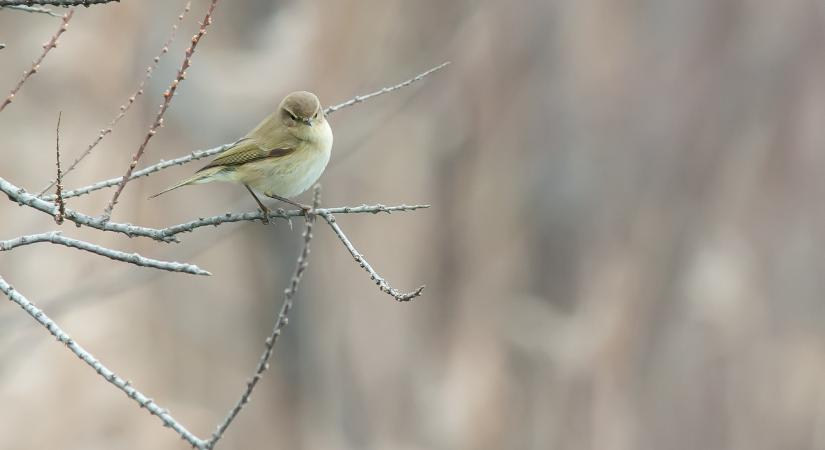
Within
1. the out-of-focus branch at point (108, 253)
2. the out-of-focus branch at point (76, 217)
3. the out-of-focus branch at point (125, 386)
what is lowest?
the out-of-focus branch at point (125, 386)

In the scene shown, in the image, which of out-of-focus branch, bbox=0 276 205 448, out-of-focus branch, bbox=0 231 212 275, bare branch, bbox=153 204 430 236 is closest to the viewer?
out-of-focus branch, bbox=0 276 205 448

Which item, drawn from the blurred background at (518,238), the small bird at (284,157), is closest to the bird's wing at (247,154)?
the small bird at (284,157)

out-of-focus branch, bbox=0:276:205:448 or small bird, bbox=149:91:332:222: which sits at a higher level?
small bird, bbox=149:91:332:222

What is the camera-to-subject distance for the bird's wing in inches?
155

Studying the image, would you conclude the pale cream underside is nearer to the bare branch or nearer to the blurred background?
the bare branch

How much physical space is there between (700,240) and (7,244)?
1070 cm

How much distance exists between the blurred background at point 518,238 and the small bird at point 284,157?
653 centimetres

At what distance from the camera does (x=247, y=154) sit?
3953mm

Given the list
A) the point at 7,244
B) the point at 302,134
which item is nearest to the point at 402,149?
the point at 302,134

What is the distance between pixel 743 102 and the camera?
12.3 metres

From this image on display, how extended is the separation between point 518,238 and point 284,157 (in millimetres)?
9247

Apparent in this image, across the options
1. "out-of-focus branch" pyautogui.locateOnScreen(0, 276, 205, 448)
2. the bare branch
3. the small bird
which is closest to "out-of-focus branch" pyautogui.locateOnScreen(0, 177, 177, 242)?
the bare branch

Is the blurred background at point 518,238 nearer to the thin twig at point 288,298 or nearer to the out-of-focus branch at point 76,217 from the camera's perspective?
the out-of-focus branch at point 76,217

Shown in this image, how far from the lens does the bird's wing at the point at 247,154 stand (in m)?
3.93
